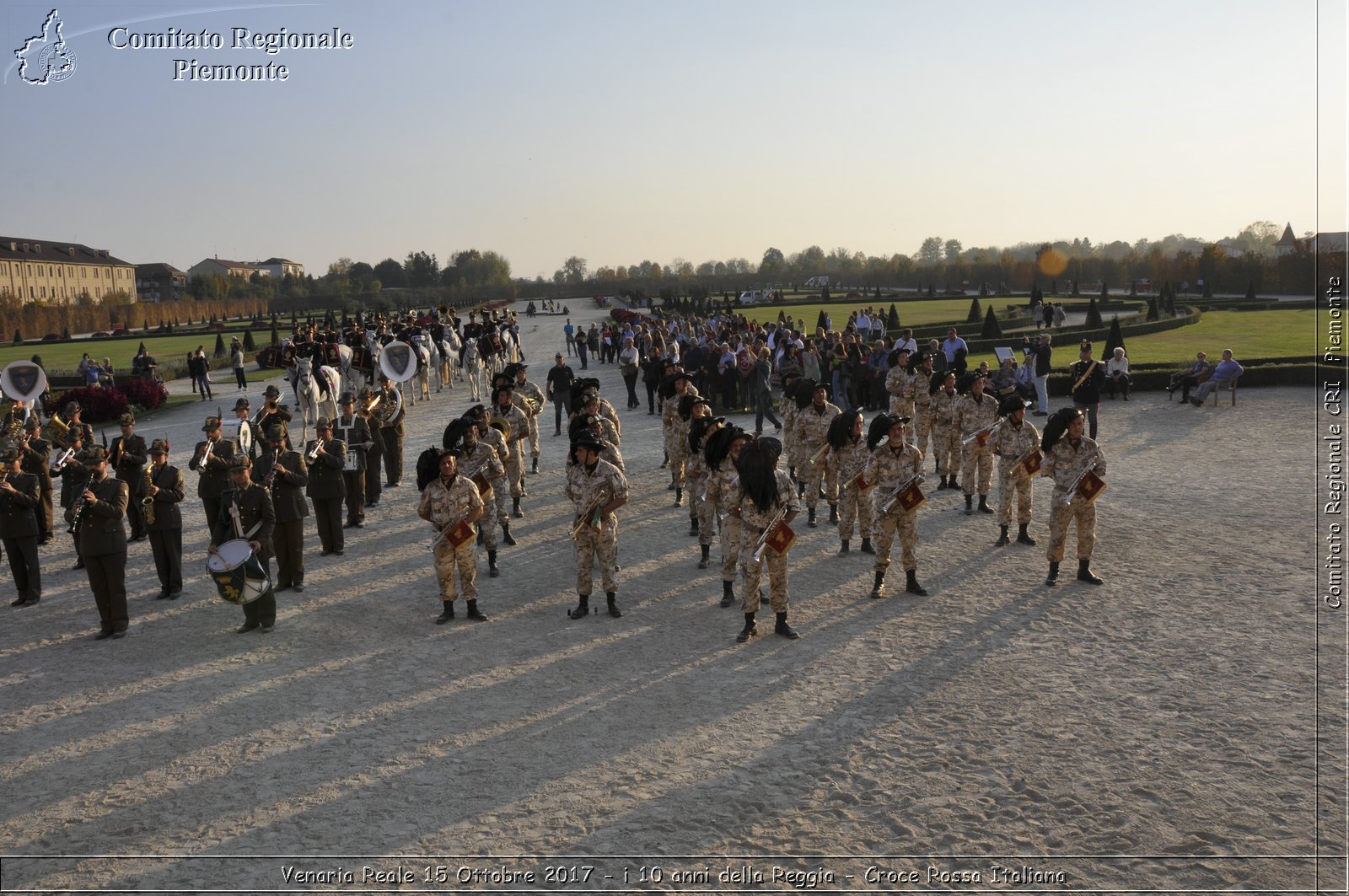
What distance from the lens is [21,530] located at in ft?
38.6

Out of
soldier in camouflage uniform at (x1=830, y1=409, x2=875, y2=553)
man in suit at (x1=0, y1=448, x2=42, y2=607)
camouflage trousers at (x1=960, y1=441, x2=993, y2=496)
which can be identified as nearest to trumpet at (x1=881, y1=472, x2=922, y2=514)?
soldier in camouflage uniform at (x1=830, y1=409, x2=875, y2=553)

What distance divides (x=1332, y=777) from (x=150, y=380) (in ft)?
109

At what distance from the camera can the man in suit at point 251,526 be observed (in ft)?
34.4

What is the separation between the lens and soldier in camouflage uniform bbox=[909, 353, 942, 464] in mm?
16891

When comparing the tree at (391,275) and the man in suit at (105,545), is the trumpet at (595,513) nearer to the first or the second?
the man in suit at (105,545)

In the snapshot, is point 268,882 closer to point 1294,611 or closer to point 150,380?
point 1294,611

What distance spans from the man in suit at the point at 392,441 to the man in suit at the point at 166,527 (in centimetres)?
532

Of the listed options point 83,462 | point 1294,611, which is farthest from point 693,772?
point 83,462

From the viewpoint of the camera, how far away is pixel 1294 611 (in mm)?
9797

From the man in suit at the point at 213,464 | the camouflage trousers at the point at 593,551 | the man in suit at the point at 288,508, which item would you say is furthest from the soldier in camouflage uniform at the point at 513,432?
the camouflage trousers at the point at 593,551

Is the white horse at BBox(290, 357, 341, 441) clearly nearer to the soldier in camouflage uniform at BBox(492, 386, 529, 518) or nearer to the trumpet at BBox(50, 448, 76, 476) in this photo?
the trumpet at BBox(50, 448, 76, 476)

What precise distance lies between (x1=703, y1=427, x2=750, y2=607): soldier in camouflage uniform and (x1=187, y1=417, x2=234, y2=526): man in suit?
6.32m

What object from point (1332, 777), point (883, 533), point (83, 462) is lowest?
point (1332, 777)

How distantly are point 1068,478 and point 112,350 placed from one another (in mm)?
63928
